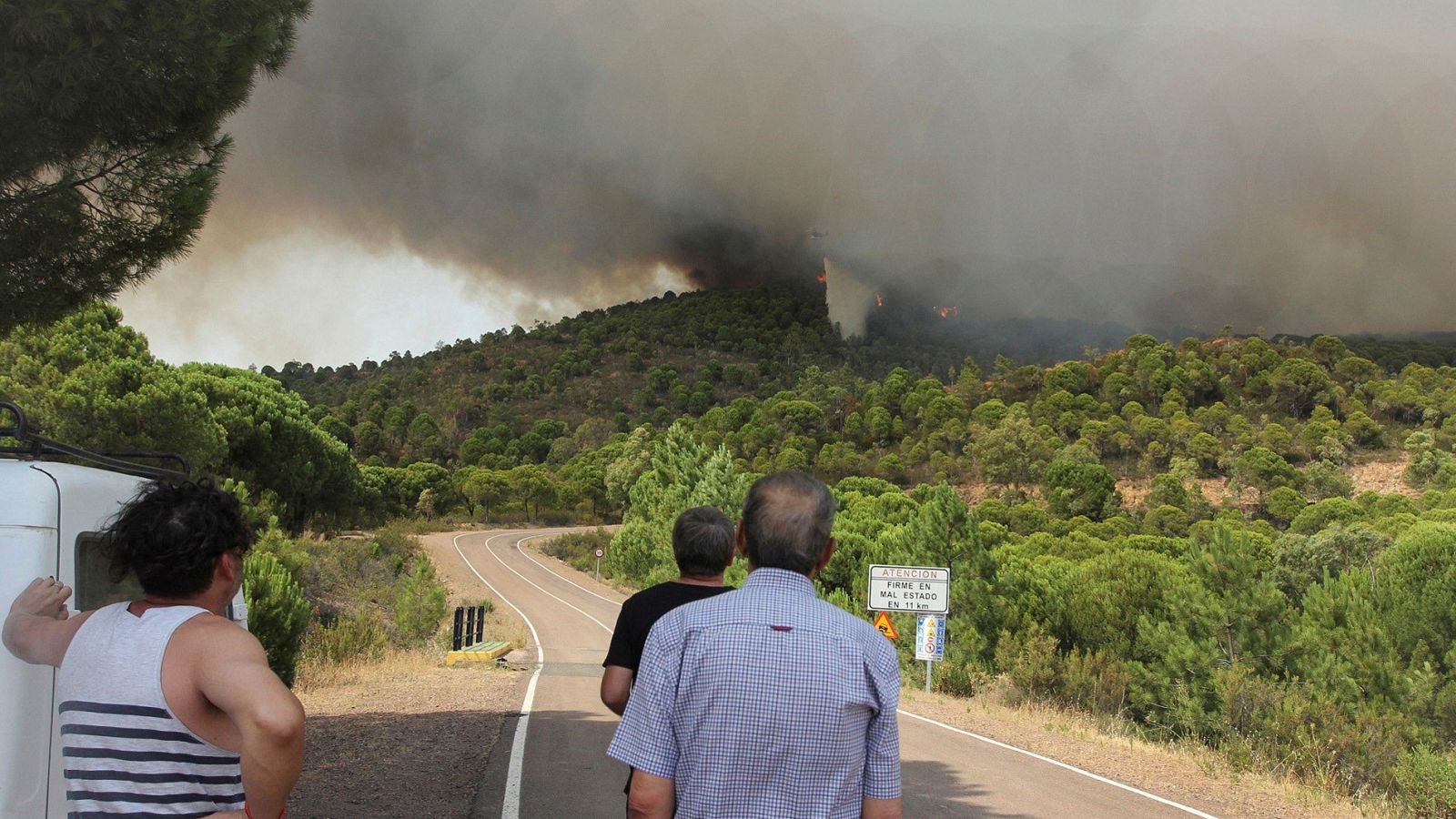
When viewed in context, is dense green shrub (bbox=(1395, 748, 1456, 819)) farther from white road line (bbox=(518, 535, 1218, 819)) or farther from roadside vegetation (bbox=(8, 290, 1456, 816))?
white road line (bbox=(518, 535, 1218, 819))

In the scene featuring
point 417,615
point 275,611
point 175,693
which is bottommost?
point 417,615

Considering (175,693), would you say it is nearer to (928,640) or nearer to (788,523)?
(788,523)

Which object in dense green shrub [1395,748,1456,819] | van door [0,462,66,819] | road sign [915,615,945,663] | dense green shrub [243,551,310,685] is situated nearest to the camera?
van door [0,462,66,819]

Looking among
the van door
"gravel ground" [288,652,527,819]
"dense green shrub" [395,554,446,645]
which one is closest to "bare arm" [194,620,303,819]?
the van door

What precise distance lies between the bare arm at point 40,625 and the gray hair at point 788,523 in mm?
1690

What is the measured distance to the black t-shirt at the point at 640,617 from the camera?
12.7 ft

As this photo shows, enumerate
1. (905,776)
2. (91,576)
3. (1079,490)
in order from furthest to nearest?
(1079,490) → (905,776) → (91,576)

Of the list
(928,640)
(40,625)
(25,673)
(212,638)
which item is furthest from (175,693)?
Result: (928,640)

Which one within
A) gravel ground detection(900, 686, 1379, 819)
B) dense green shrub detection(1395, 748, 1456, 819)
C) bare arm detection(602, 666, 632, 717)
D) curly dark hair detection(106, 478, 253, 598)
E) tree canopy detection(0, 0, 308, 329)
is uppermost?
tree canopy detection(0, 0, 308, 329)

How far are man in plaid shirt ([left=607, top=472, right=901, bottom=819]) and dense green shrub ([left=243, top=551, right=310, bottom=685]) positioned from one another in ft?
33.3

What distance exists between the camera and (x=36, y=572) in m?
2.80

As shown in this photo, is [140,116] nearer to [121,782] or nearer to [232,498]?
[232,498]

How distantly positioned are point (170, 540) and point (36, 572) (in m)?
0.75

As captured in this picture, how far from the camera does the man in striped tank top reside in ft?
7.02
